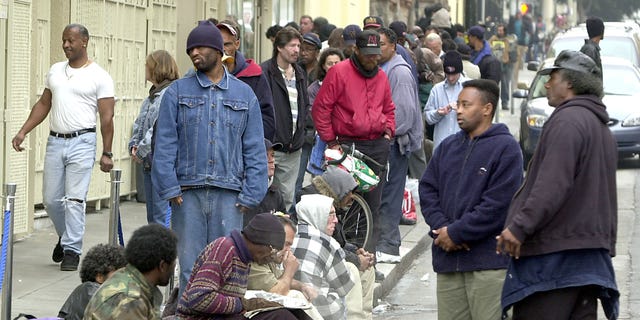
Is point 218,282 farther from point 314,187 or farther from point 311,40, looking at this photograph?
point 311,40

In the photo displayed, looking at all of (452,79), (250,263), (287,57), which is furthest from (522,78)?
(250,263)

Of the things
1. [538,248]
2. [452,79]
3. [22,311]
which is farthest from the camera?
[452,79]

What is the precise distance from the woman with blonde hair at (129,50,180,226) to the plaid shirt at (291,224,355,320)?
6.24ft

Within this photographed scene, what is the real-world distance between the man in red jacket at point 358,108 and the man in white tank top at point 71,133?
5.65ft

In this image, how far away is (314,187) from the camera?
9141 millimetres

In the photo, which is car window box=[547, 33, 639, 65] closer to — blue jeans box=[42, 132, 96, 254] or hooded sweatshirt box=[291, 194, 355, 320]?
blue jeans box=[42, 132, 96, 254]

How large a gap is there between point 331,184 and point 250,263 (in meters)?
2.22

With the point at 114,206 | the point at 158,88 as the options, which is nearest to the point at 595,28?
the point at 158,88

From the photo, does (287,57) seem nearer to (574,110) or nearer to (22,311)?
(22,311)

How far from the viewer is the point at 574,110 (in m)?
6.22

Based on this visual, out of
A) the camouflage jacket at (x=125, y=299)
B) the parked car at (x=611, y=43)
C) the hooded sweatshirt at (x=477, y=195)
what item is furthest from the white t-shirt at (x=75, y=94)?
the parked car at (x=611, y=43)

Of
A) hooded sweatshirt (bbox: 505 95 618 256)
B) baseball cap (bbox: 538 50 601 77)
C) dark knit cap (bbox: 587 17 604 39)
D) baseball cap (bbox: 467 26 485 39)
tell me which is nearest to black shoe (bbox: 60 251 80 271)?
hooded sweatshirt (bbox: 505 95 618 256)

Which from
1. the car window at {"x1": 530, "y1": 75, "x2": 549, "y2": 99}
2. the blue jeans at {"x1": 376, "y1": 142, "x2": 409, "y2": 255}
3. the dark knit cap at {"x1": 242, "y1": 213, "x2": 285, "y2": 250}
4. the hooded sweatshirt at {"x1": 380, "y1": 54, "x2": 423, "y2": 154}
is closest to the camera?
the dark knit cap at {"x1": 242, "y1": 213, "x2": 285, "y2": 250}

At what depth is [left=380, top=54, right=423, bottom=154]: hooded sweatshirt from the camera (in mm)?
11359
